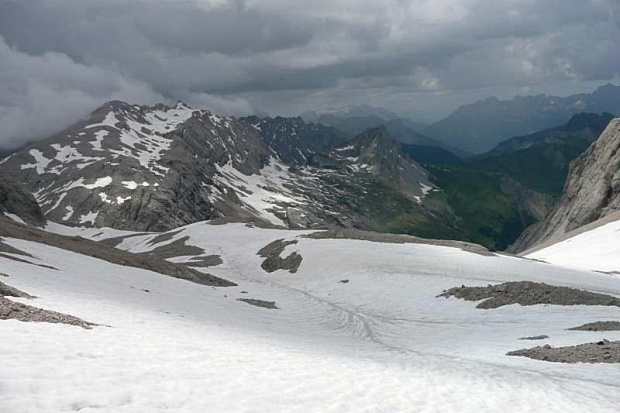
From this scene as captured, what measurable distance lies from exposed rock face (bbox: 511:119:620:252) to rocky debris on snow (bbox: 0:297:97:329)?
14557cm

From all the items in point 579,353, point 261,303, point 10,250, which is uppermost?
point 10,250

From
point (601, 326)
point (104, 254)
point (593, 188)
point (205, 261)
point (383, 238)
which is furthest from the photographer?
point (593, 188)

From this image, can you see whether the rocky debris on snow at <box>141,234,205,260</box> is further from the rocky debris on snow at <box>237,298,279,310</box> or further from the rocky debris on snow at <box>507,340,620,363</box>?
the rocky debris on snow at <box>507,340,620,363</box>

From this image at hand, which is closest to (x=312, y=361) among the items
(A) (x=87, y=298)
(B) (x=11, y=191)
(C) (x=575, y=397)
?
(C) (x=575, y=397)

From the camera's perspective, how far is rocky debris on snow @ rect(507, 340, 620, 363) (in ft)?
73.9

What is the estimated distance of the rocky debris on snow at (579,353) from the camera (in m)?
22.5

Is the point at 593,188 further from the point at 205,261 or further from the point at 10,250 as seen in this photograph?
the point at 10,250

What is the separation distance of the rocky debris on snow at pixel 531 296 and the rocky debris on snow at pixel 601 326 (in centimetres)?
951

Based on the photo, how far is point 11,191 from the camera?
156250 mm

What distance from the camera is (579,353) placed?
78.2 feet

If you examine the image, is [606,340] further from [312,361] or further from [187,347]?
[187,347]

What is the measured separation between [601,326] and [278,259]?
5497 cm

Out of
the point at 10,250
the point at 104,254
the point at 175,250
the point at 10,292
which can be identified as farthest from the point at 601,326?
the point at 175,250

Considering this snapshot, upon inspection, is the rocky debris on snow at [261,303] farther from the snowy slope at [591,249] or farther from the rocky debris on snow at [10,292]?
the snowy slope at [591,249]
